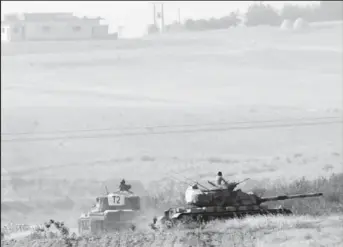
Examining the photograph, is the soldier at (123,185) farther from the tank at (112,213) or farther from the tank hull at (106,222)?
the tank hull at (106,222)

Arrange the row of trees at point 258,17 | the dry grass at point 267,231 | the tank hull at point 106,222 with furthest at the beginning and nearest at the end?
the row of trees at point 258,17 < the tank hull at point 106,222 < the dry grass at point 267,231

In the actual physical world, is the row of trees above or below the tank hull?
above

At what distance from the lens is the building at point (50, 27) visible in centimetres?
1914

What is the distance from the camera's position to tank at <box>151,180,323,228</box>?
17.5 meters

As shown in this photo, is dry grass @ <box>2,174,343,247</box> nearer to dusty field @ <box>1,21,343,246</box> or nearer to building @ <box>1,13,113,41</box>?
dusty field @ <box>1,21,343,246</box>

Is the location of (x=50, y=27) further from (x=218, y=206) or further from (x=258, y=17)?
(x=218, y=206)

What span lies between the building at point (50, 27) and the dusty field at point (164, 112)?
0.17m

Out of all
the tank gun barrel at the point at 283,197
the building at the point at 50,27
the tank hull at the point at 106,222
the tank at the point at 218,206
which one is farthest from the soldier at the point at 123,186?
the building at the point at 50,27

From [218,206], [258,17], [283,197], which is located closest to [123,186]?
[218,206]

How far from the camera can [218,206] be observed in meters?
17.7

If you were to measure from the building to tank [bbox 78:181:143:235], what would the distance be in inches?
99.9

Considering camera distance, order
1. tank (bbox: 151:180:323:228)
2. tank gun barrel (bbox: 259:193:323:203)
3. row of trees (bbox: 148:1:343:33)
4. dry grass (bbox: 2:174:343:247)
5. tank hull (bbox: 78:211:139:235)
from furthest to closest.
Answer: row of trees (bbox: 148:1:343:33) < tank hull (bbox: 78:211:139:235) < tank (bbox: 151:180:323:228) < tank gun barrel (bbox: 259:193:323:203) < dry grass (bbox: 2:174:343:247)

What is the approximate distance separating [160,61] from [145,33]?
0.54 meters

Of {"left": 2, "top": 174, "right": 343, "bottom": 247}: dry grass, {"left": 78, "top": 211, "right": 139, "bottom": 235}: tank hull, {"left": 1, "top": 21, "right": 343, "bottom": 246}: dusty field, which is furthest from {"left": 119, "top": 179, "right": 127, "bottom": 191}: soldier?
{"left": 2, "top": 174, "right": 343, "bottom": 247}: dry grass
